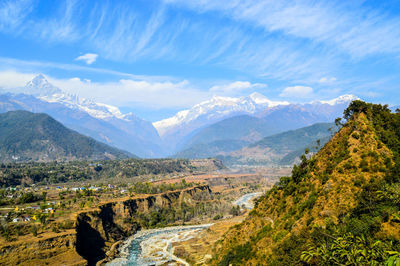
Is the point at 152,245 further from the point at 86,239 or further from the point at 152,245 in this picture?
the point at 86,239

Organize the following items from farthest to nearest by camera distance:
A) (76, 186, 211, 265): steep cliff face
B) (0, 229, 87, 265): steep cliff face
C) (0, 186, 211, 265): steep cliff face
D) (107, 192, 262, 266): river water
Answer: (76, 186, 211, 265): steep cliff face → (107, 192, 262, 266): river water → (0, 186, 211, 265): steep cliff face → (0, 229, 87, 265): steep cliff face

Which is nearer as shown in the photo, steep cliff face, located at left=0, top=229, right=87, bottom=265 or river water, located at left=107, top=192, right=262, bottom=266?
steep cliff face, located at left=0, top=229, right=87, bottom=265

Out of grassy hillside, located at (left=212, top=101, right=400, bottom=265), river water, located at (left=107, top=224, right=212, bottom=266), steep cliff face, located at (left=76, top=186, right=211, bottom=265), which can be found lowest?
river water, located at (left=107, top=224, right=212, bottom=266)

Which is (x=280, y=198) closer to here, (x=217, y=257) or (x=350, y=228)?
(x=217, y=257)

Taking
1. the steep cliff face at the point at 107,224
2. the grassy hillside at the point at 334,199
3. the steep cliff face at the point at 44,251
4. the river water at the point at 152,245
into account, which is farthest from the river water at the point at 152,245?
the grassy hillside at the point at 334,199

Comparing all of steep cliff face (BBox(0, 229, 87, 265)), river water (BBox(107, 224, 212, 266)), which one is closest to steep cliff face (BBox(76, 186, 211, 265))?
steep cliff face (BBox(0, 229, 87, 265))

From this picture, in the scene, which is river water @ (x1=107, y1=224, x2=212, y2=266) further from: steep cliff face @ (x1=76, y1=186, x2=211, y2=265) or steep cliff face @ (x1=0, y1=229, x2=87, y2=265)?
steep cliff face @ (x1=0, y1=229, x2=87, y2=265)
